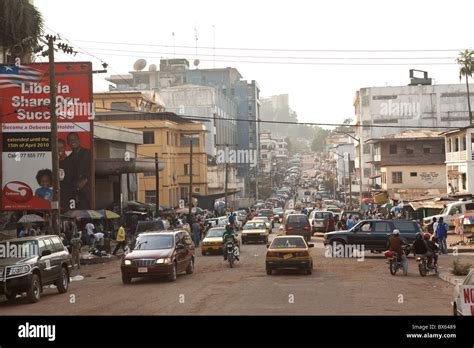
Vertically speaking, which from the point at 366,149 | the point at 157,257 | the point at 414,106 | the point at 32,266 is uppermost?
the point at 414,106

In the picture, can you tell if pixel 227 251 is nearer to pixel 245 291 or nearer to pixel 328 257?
pixel 328 257

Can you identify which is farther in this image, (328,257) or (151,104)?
(151,104)

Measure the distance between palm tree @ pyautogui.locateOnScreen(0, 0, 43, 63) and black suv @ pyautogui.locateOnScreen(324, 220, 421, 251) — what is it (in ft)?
58.0

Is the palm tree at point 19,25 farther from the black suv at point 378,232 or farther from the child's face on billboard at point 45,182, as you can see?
the black suv at point 378,232

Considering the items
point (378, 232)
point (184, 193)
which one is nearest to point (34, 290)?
point (378, 232)

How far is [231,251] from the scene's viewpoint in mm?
29891

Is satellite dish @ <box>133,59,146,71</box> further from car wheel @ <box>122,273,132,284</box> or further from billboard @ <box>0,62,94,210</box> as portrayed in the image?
car wheel @ <box>122,273,132,284</box>

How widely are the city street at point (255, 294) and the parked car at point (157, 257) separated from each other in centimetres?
41

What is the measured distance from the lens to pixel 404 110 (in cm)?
10656

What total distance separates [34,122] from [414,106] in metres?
77.7

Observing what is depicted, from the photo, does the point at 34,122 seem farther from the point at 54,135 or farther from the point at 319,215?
the point at 319,215

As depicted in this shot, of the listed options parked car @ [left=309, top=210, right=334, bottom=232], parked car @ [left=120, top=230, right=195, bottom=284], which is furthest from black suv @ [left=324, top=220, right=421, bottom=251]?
parked car @ [left=309, top=210, right=334, bottom=232]
